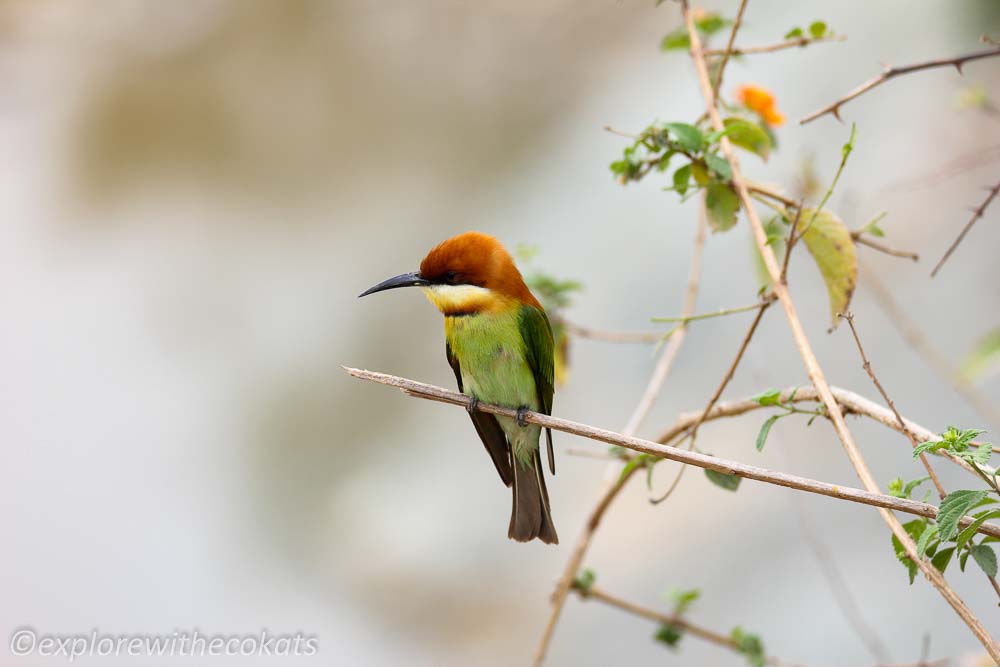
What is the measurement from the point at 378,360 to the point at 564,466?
123 centimetres

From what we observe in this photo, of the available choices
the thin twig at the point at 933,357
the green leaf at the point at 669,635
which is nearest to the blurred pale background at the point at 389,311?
the thin twig at the point at 933,357

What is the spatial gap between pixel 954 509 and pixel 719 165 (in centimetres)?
83

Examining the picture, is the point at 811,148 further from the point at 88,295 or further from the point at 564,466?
the point at 88,295

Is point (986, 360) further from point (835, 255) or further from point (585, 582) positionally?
point (585, 582)

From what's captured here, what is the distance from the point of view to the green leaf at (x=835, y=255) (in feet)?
5.76

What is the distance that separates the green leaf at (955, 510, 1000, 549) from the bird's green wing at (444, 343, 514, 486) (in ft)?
4.43

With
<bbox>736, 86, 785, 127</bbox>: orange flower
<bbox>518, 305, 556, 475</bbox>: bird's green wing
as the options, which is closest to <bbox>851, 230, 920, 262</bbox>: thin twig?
<bbox>736, 86, 785, 127</bbox>: orange flower

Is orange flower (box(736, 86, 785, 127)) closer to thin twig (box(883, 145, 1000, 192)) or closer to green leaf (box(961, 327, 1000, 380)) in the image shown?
thin twig (box(883, 145, 1000, 192))

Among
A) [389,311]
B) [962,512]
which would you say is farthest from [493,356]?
[389,311]

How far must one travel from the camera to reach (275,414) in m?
5.10

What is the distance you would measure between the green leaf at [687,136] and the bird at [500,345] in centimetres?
65

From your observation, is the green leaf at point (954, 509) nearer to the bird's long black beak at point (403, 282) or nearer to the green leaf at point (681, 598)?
the green leaf at point (681, 598)

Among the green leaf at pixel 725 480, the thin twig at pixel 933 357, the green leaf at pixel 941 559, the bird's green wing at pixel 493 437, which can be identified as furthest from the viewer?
the bird's green wing at pixel 493 437

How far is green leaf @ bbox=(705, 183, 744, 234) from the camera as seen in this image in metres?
1.90
